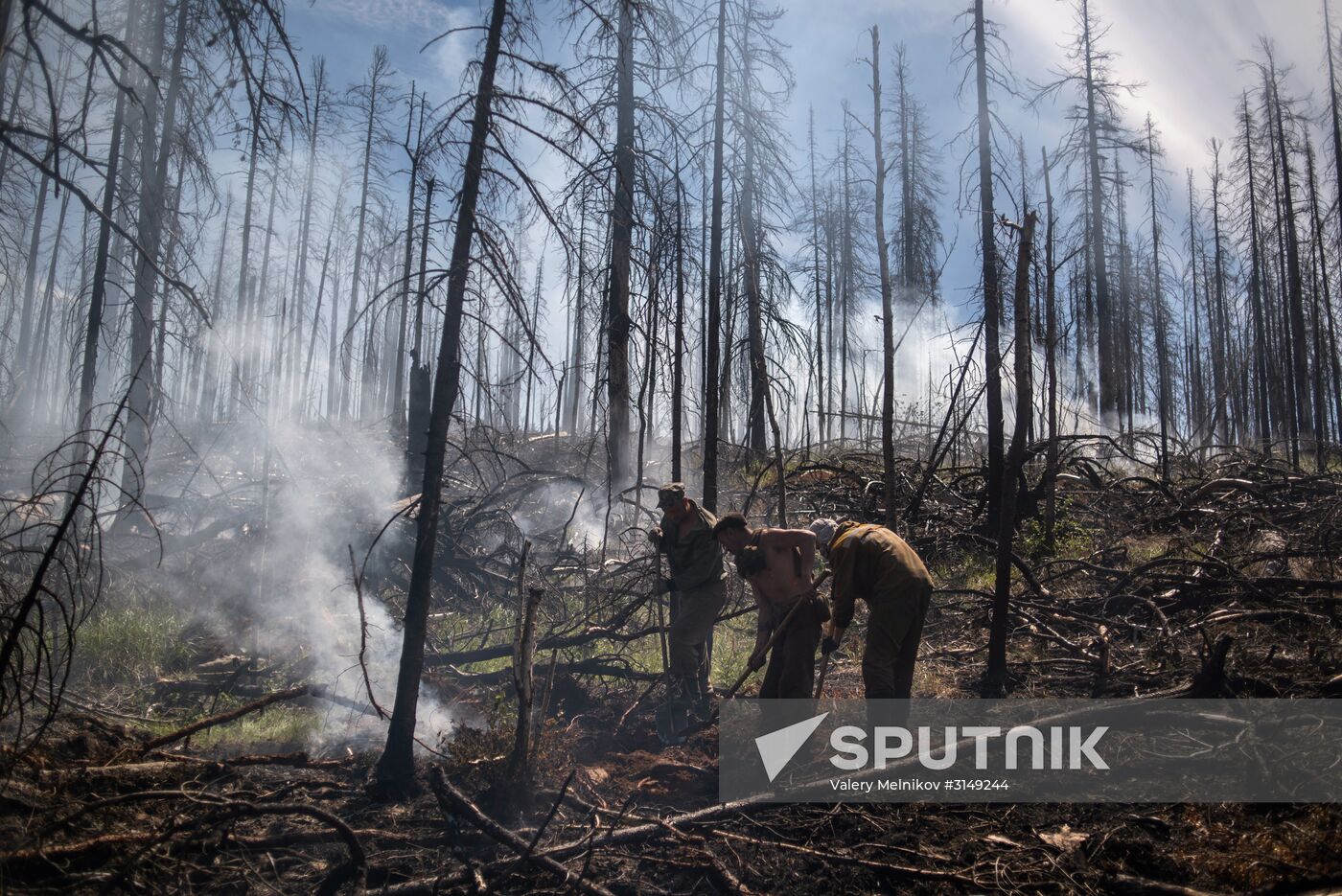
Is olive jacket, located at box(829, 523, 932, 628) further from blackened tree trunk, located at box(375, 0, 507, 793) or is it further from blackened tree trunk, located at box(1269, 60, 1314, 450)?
blackened tree trunk, located at box(1269, 60, 1314, 450)

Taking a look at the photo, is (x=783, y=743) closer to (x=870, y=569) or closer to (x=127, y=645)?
(x=870, y=569)

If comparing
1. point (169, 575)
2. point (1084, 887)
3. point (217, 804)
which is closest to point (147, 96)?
point (169, 575)

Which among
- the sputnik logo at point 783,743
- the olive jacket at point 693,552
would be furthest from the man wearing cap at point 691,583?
the sputnik logo at point 783,743

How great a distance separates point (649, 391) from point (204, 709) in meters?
5.35

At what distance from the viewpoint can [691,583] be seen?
6715mm

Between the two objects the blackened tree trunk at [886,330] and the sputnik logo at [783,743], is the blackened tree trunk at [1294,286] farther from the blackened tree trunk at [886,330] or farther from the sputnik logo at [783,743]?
the sputnik logo at [783,743]

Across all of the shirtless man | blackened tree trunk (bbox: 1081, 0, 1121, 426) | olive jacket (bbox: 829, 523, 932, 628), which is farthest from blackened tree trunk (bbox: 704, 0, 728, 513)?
blackened tree trunk (bbox: 1081, 0, 1121, 426)

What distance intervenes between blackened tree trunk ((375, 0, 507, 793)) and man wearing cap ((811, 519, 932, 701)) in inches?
119

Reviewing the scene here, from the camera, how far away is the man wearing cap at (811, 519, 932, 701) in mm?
5266

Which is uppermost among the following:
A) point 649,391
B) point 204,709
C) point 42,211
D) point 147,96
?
point 42,211

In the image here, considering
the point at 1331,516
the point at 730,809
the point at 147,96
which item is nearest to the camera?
the point at 730,809

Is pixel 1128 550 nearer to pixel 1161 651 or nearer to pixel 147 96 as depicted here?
pixel 1161 651

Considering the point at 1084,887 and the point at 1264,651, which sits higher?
the point at 1264,651

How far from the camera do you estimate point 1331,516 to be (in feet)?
24.4
